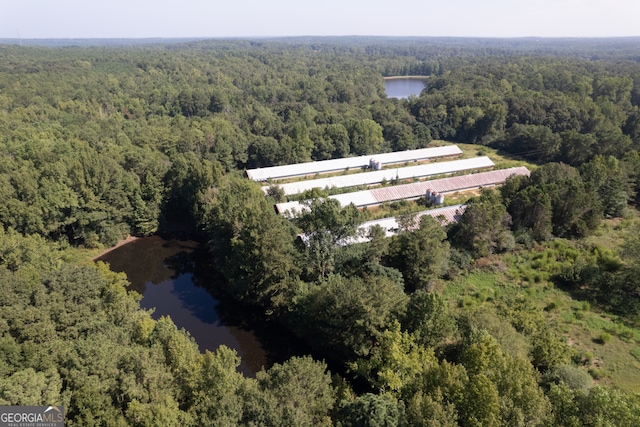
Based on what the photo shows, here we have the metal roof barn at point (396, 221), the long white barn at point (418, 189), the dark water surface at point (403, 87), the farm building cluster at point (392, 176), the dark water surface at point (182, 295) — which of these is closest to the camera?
the dark water surface at point (182, 295)

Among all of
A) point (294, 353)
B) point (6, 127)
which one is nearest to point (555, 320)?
point (294, 353)

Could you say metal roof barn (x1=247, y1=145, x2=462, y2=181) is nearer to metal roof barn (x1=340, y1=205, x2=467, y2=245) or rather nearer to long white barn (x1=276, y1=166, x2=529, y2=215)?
long white barn (x1=276, y1=166, x2=529, y2=215)

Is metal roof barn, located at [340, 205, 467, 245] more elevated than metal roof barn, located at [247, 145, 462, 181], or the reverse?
metal roof barn, located at [247, 145, 462, 181]

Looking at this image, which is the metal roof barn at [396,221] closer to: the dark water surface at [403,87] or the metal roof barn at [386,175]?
the metal roof barn at [386,175]

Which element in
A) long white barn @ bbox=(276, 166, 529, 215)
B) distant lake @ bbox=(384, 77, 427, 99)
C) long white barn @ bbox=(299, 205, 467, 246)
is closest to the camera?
long white barn @ bbox=(299, 205, 467, 246)

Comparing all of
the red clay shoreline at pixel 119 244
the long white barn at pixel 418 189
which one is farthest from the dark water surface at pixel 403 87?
the red clay shoreline at pixel 119 244

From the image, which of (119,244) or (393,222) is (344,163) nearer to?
(393,222)

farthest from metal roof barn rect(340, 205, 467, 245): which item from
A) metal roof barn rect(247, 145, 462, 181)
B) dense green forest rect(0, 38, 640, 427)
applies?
metal roof barn rect(247, 145, 462, 181)

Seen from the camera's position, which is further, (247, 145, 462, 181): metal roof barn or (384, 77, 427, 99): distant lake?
(384, 77, 427, 99): distant lake
